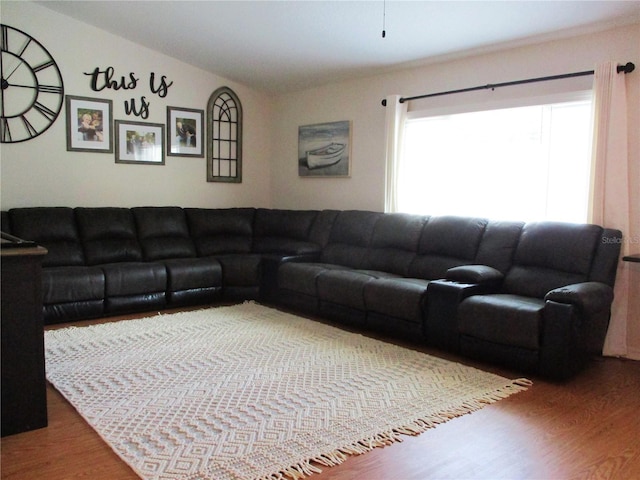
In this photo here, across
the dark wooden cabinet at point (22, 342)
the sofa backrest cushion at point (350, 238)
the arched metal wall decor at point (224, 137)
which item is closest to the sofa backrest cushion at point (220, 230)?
the arched metal wall decor at point (224, 137)

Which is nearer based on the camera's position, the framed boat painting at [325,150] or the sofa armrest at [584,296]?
the sofa armrest at [584,296]

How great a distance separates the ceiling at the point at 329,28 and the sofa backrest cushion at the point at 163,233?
171cm

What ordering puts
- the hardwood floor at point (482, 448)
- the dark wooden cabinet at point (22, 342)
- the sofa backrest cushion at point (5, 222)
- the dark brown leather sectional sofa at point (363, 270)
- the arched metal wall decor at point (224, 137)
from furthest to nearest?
the arched metal wall decor at point (224, 137) < the sofa backrest cushion at point (5, 222) < the dark brown leather sectional sofa at point (363, 270) < the dark wooden cabinet at point (22, 342) < the hardwood floor at point (482, 448)

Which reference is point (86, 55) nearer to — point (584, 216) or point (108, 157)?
point (108, 157)

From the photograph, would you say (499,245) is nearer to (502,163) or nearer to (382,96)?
(502,163)

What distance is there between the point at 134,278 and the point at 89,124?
67.6 inches

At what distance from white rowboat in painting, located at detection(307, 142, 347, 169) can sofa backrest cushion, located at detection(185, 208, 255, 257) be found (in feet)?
3.11

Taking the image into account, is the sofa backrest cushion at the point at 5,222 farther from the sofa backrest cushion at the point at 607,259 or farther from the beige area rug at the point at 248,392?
the sofa backrest cushion at the point at 607,259

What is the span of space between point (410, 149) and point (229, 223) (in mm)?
2111

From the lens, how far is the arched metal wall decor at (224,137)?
6.20 m

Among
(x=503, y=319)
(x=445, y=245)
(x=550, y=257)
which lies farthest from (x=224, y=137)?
(x=503, y=319)

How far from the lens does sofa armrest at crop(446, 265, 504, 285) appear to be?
3703 millimetres

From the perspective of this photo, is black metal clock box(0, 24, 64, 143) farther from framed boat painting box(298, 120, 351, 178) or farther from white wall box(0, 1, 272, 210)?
framed boat painting box(298, 120, 351, 178)

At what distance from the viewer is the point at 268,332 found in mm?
4160
